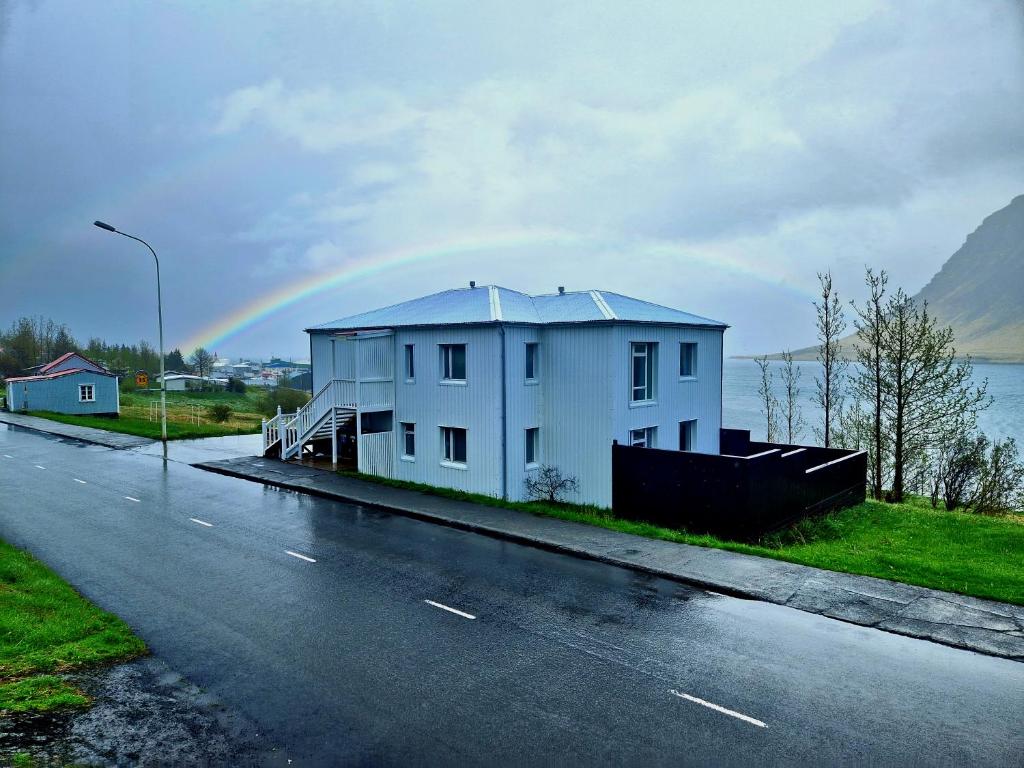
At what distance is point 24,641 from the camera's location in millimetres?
8688

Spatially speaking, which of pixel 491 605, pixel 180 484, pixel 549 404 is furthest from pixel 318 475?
pixel 491 605

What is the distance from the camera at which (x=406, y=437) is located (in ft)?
72.9

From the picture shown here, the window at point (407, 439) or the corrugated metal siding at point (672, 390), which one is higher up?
the corrugated metal siding at point (672, 390)

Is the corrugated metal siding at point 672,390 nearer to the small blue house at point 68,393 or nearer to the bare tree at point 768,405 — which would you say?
the bare tree at point 768,405

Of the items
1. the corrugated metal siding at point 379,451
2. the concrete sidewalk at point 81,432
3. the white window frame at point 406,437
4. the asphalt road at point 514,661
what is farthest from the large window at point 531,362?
the concrete sidewalk at point 81,432

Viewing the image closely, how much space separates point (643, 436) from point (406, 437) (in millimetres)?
7565

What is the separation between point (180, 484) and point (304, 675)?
15261 millimetres

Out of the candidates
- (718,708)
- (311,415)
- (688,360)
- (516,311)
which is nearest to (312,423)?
(311,415)

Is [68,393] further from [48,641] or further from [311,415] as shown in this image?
[48,641]

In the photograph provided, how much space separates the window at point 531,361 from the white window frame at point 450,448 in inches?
96.4

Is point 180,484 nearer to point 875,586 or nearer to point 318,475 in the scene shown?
point 318,475

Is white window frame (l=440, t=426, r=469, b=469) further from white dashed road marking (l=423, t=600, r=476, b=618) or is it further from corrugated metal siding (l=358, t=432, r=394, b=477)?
white dashed road marking (l=423, t=600, r=476, b=618)

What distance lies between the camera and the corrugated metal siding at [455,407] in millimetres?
19328

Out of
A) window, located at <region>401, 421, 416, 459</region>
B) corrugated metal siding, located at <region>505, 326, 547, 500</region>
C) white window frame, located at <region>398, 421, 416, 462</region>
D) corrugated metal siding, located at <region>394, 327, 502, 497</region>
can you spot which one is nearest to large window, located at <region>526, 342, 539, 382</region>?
corrugated metal siding, located at <region>505, 326, 547, 500</region>
